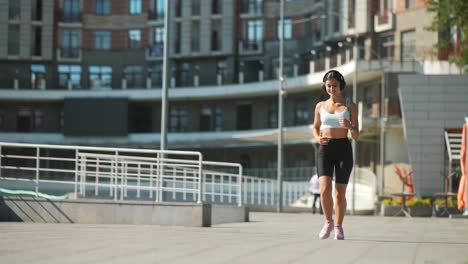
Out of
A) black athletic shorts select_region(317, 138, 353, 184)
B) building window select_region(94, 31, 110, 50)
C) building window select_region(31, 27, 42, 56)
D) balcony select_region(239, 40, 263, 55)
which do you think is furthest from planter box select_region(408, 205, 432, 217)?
building window select_region(31, 27, 42, 56)

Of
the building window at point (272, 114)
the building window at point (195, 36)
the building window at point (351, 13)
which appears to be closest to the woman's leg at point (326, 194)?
the building window at point (351, 13)

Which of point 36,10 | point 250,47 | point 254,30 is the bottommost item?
point 250,47

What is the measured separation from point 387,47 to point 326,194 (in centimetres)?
5114

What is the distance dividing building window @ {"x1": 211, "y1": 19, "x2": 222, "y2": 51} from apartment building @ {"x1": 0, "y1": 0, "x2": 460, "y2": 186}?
0.25 feet

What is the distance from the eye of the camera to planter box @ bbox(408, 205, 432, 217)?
37.4 metres

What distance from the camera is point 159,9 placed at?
79188 millimetres

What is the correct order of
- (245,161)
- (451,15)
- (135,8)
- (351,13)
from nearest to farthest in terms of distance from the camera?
(451,15) < (351,13) < (245,161) < (135,8)

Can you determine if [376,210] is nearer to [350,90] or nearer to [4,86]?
[350,90]

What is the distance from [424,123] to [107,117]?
41.2 m

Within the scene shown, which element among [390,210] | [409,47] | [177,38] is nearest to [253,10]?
[177,38]

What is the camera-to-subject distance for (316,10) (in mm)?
72250

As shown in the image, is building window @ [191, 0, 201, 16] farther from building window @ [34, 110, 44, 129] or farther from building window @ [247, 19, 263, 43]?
building window @ [34, 110, 44, 129]

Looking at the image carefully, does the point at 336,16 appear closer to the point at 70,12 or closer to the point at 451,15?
the point at 70,12

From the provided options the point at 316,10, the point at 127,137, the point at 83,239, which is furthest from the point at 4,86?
the point at 83,239
